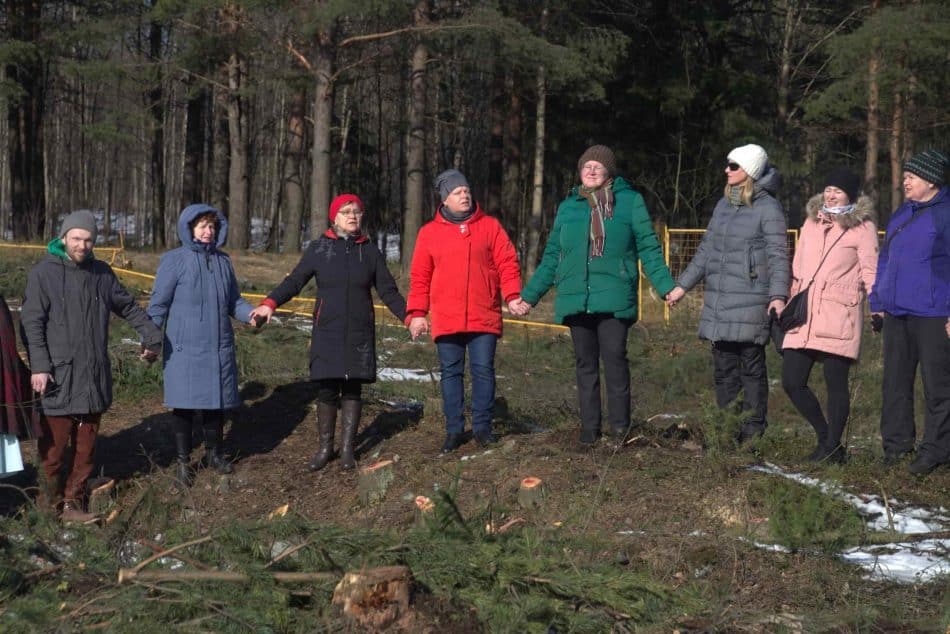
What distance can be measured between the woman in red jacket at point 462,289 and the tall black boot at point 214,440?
4.52ft

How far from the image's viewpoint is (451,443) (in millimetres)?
7379

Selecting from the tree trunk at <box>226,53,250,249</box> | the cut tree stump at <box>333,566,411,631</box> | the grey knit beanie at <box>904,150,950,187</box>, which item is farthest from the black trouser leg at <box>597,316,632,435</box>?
the tree trunk at <box>226,53,250,249</box>

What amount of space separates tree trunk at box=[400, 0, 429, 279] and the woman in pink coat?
15.1m

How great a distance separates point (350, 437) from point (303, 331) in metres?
5.17

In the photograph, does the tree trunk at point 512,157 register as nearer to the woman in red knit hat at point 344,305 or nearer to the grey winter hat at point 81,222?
the woman in red knit hat at point 344,305

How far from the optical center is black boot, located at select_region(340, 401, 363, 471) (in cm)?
746

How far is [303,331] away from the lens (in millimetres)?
12500

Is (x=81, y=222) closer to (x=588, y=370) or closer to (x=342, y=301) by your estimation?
(x=342, y=301)

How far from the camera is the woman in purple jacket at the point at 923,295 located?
6602mm

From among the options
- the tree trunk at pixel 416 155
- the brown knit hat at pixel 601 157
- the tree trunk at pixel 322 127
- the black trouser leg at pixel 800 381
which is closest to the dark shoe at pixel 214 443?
the brown knit hat at pixel 601 157

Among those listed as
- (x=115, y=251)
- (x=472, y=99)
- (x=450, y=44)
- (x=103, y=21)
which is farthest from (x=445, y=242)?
(x=472, y=99)

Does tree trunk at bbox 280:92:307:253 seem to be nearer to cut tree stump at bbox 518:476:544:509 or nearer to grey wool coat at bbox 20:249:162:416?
grey wool coat at bbox 20:249:162:416

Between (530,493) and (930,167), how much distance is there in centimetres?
288

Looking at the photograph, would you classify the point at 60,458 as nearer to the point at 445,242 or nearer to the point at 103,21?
the point at 445,242
